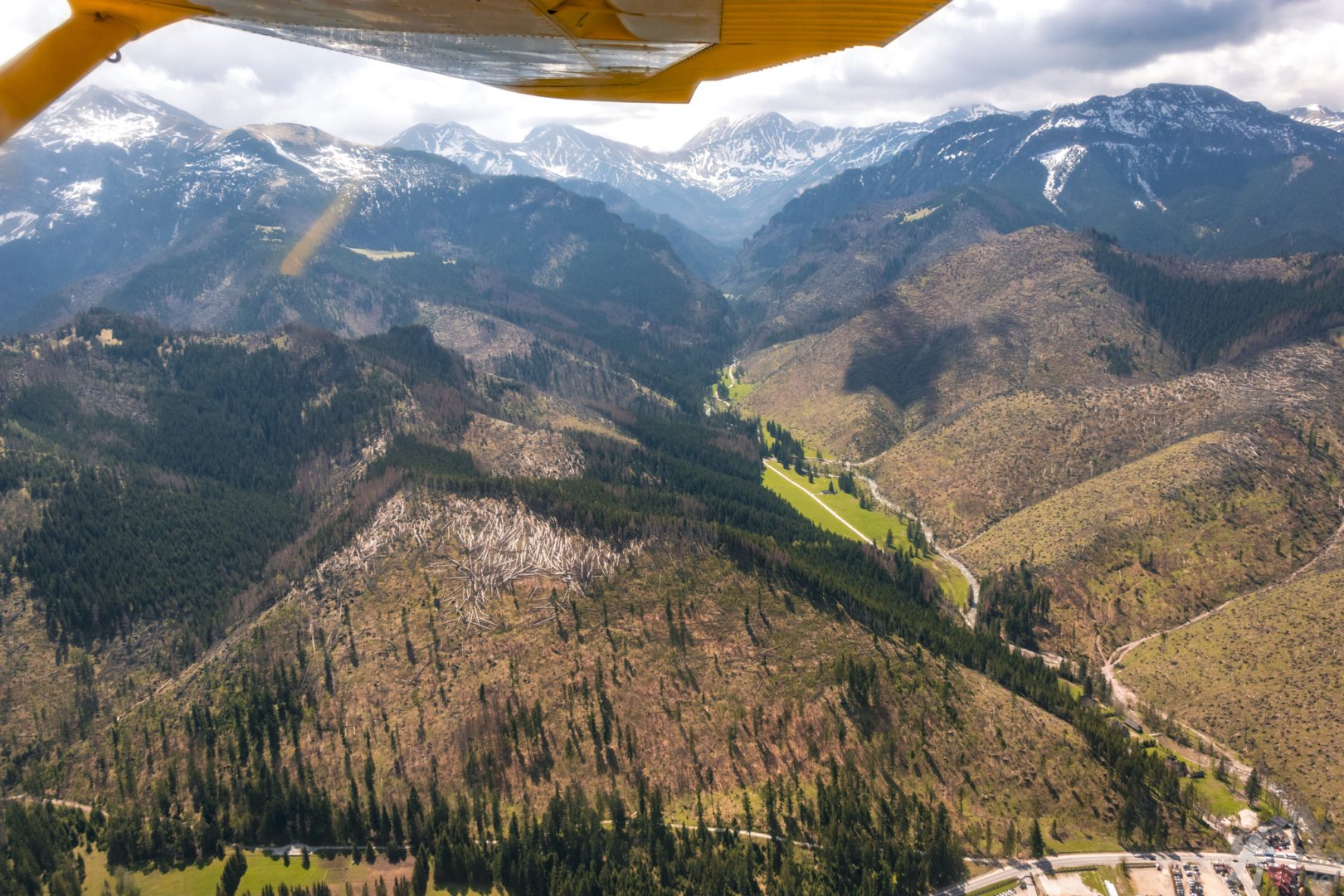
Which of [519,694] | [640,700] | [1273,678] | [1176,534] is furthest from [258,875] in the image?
[1176,534]

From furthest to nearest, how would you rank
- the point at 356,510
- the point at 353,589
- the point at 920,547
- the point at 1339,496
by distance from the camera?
1. the point at 920,547
2. the point at 1339,496
3. the point at 356,510
4. the point at 353,589

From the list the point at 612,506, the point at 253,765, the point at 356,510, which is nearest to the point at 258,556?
the point at 356,510

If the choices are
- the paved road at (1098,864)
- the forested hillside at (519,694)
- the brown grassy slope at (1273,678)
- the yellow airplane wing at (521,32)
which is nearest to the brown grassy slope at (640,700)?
Answer: the forested hillside at (519,694)

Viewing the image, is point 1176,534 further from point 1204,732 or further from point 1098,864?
point 1098,864

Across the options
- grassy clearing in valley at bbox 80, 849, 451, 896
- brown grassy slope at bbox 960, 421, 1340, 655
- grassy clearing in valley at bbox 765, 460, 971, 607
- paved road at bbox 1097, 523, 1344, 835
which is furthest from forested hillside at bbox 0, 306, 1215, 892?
brown grassy slope at bbox 960, 421, 1340, 655

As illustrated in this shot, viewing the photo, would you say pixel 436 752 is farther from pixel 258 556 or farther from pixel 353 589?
pixel 258 556

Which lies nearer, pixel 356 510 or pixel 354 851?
pixel 354 851

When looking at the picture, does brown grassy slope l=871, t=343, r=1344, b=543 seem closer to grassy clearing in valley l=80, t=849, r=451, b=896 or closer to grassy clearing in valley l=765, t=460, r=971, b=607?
grassy clearing in valley l=765, t=460, r=971, b=607
